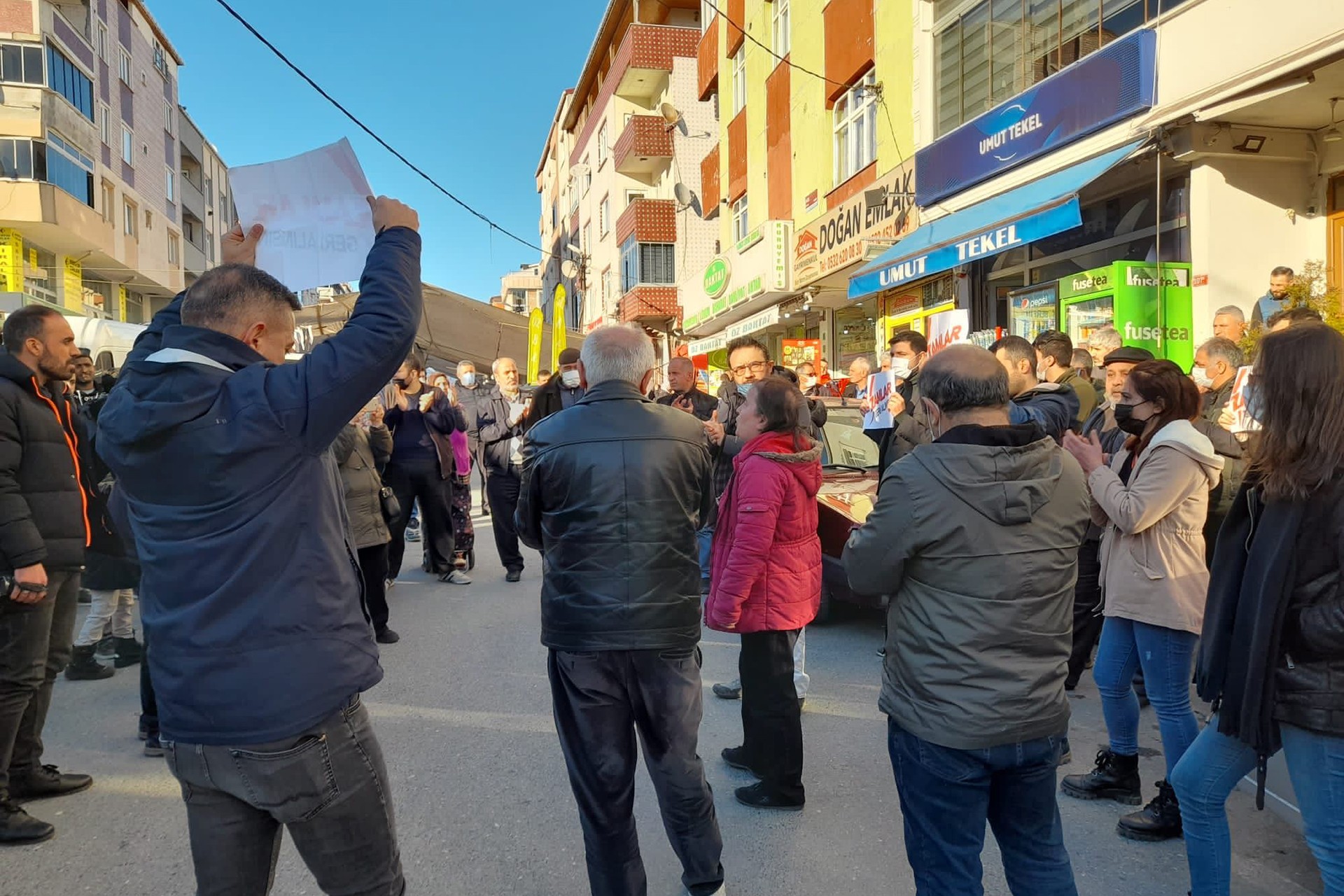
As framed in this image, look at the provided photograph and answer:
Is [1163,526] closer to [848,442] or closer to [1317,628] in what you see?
[1317,628]

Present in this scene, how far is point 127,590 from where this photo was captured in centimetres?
590

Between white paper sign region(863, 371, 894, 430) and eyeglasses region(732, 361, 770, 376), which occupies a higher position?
eyeglasses region(732, 361, 770, 376)

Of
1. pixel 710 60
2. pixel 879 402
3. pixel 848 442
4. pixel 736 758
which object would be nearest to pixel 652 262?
pixel 710 60

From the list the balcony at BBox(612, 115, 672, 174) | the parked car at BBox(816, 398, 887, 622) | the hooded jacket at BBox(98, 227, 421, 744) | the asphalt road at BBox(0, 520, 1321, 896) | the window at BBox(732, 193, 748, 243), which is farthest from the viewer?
the balcony at BBox(612, 115, 672, 174)

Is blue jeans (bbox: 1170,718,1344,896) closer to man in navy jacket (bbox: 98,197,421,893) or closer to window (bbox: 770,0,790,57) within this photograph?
man in navy jacket (bbox: 98,197,421,893)

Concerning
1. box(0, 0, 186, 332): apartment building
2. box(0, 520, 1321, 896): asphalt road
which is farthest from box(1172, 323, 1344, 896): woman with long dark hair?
box(0, 0, 186, 332): apartment building

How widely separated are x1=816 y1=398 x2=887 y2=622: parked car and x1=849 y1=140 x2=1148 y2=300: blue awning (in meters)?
2.85

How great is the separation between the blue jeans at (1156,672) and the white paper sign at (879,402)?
2418 mm

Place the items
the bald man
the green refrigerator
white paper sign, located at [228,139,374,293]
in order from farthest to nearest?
the green refrigerator < the bald man < white paper sign, located at [228,139,374,293]

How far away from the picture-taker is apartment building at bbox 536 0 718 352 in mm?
29078

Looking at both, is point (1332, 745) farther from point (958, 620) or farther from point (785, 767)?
point (785, 767)

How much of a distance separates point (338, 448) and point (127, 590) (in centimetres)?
177

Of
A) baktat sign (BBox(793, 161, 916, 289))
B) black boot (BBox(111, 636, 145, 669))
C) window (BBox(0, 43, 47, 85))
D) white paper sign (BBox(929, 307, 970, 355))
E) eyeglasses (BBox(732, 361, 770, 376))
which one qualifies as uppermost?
window (BBox(0, 43, 47, 85))

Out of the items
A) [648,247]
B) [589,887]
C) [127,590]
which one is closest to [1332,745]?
[589,887]
